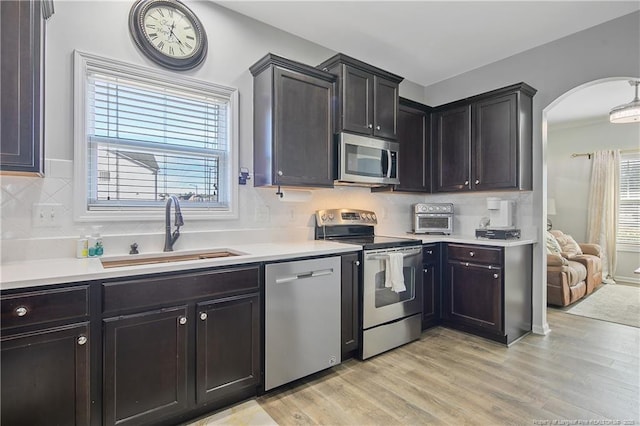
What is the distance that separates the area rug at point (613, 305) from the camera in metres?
3.73

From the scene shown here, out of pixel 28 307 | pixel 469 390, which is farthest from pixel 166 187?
pixel 469 390

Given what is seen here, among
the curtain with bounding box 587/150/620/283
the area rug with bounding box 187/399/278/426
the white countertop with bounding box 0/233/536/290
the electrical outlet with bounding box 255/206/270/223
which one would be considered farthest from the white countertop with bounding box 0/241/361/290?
the curtain with bounding box 587/150/620/283

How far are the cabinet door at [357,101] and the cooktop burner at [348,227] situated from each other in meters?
0.81

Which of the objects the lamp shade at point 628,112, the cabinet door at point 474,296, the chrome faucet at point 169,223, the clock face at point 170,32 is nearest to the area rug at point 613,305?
the cabinet door at point 474,296

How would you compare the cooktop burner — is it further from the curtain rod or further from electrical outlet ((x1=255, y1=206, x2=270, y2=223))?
the curtain rod

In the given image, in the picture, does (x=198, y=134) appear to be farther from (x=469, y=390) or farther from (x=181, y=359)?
(x=469, y=390)

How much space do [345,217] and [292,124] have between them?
1.10m

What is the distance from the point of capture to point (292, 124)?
265 cm

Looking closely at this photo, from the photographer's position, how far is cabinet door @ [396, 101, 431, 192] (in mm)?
3705

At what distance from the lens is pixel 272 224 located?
115 inches

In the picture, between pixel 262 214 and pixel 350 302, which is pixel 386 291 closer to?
pixel 350 302

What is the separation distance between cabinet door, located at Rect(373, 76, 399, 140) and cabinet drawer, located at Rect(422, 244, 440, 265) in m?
1.15

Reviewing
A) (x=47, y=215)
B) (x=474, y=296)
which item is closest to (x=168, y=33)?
(x=47, y=215)

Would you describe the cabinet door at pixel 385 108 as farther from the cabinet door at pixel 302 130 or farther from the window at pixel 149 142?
the window at pixel 149 142
